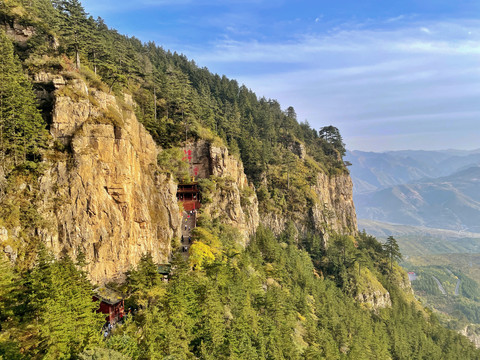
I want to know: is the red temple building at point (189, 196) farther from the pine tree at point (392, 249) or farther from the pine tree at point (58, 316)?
the pine tree at point (392, 249)

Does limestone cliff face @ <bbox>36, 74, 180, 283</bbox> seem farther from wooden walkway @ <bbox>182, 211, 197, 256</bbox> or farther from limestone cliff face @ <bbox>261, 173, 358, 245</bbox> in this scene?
limestone cliff face @ <bbox>261, 173, 358, 245</bbox>

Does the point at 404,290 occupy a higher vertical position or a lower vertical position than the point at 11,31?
lower

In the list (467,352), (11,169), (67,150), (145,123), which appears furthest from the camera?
(467,352)

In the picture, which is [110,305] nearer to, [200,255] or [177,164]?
[200,255]

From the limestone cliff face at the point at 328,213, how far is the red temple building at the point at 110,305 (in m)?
53.5

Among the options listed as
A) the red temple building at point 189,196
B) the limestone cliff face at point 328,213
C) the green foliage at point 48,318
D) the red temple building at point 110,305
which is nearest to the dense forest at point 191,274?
the green foliage at point 48,318

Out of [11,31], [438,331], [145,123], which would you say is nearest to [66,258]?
[145,123]

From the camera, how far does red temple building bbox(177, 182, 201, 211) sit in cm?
5659

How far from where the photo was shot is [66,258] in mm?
28219

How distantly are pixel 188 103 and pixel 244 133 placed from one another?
24368 millimetres

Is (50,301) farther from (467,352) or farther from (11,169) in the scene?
(467,352)

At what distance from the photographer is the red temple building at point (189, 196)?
5659 cm

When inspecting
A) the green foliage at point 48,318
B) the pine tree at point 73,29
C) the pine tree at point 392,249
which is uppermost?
the pine tree at point 73,29

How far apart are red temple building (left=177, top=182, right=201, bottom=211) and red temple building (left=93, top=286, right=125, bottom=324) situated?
84.6ft
